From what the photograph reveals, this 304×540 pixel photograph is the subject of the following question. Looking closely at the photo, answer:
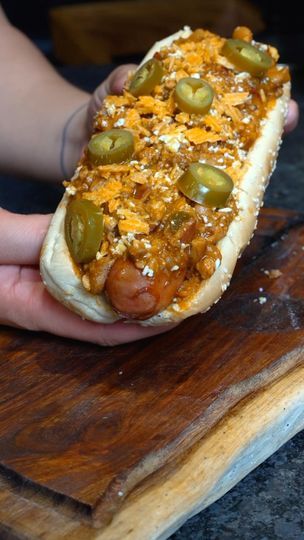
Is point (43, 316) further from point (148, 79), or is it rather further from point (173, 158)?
point (148, 79)

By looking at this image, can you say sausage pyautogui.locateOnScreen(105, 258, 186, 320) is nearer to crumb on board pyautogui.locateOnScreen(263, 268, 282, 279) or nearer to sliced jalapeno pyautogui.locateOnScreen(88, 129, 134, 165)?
sliced jalapeno pyautogui.locateOnScreen(88, 129, 134, 165)

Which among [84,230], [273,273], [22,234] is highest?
[84,230]

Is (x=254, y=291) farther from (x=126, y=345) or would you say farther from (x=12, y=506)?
(x=12, y=506)

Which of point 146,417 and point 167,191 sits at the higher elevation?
point 167,191

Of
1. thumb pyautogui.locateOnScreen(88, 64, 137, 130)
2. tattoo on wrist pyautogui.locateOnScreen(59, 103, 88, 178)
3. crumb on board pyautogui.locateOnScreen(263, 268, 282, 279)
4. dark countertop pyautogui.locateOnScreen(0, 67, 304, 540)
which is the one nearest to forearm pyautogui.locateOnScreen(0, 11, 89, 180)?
tattoo on wrist pyautogui.locateOnScreen(59, 103, 88, 178)

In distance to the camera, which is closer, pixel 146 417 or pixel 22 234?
pixel 146 417

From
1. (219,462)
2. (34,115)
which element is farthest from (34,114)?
(219,462)
